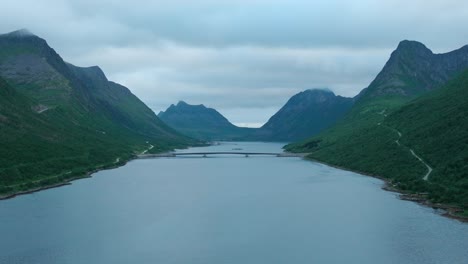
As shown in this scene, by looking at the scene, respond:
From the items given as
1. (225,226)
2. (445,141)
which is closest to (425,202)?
(445,141)

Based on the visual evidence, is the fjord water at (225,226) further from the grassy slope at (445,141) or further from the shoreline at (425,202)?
the grassy slope at (445,141)

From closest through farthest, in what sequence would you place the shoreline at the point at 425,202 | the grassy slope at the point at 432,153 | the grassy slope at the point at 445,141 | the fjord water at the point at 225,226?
1. the fjord water at the point at 225,226
2. the shoreline at the point at 425,202
3. the grassy slope at the point at 445,141
4. the grassy slope at the point at 432,153

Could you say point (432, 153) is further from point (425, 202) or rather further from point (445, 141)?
point (425, 202)

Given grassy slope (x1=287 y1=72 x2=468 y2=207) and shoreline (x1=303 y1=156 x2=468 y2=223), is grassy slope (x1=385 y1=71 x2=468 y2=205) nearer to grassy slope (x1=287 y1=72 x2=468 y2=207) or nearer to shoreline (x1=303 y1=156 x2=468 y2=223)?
grassy slope (x1=287 y1=72 x2=468 y2=207)

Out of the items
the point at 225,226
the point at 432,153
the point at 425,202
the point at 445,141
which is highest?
the point at 445,141

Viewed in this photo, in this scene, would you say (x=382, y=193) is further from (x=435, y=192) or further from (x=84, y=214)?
(x=84, y=214)

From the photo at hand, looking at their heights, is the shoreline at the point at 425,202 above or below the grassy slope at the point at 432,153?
below

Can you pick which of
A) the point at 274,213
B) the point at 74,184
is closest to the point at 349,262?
the point at 274,213

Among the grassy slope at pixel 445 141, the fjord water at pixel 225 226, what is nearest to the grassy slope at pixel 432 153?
the grassy slope at pixel 445 141
